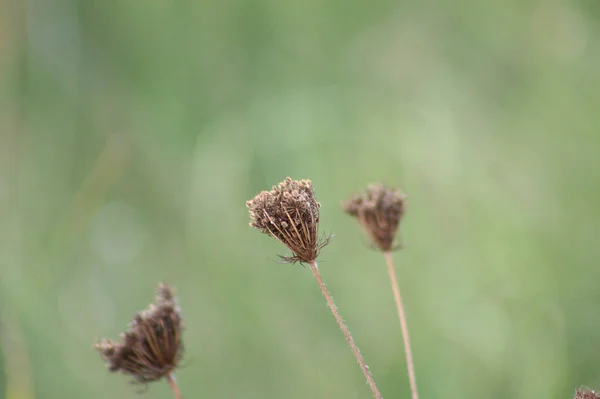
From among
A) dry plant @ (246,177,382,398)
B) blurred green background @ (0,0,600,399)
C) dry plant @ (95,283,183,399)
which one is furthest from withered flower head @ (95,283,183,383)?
blurred green background @ (0,0,600,399)

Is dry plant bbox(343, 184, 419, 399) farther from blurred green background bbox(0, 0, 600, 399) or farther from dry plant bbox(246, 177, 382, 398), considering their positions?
blurred green background bbox(0, 0, 600, 399)

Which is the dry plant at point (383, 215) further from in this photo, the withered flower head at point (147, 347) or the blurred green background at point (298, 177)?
the blurred green background at point (298, 177)

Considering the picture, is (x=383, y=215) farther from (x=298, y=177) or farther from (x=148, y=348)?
(x=298, y=177)

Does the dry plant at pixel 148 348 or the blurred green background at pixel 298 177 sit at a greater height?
the blurred green background at pixel 298 177

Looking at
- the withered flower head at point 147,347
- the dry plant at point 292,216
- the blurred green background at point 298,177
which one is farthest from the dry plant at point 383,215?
the blurred green background at point 298,177

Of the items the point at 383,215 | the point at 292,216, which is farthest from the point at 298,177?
the point at 292,216
